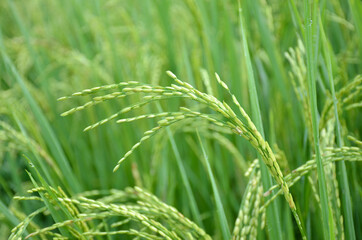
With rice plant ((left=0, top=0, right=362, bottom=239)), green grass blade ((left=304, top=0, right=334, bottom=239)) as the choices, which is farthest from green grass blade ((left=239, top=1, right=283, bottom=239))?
green grass blade ((left=304, top=0, right=334, bottom=239))

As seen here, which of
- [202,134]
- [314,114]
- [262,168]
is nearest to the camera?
[314,114]

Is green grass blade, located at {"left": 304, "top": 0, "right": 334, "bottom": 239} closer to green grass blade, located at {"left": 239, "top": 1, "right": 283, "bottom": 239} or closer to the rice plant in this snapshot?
the rice plant

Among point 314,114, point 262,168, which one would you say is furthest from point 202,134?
point 314,114

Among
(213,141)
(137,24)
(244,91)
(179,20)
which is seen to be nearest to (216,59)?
(244,91)

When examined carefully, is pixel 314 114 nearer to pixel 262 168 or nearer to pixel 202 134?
pixel 262 168

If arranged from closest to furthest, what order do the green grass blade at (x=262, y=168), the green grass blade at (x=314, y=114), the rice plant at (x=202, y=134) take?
the green grass blade at (x=314, y=114) → the green grass blade at (x=262, y=168) → the rice plant at (x=202, y=134)

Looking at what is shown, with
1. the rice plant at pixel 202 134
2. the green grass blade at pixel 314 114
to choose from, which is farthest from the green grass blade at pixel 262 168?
the green grass blade at pixel 314 114

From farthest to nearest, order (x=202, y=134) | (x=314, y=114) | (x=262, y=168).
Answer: (x=202, y=134) < (x=262, y=168) < (x=314, y=114)

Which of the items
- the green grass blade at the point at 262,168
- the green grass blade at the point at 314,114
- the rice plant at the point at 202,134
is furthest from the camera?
the rice plant at the point at 202,134

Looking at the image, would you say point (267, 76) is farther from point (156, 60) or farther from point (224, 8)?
point (156, 60)

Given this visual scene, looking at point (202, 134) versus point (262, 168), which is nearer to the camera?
Result: point (262, 168)

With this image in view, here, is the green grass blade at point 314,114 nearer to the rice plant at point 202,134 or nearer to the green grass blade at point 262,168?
the rice plant at point 202,134

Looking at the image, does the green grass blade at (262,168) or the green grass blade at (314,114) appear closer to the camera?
the green grass blade at (314,114)
